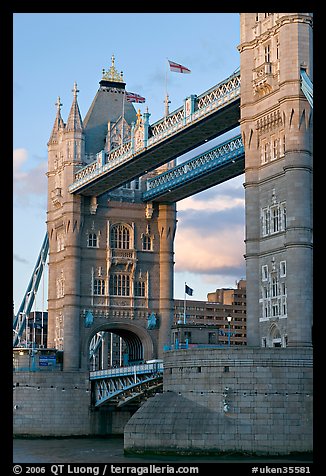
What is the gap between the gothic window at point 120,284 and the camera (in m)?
96.9

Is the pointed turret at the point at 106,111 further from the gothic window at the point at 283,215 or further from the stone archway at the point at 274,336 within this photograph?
the stone archway at the point at 274,336

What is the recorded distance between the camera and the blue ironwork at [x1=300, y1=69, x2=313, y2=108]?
57.0 metres

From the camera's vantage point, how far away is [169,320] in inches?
3844

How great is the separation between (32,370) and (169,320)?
14055mm

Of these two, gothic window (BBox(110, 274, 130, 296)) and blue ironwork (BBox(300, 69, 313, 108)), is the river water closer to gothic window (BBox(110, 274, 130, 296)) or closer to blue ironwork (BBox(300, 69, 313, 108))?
gothic window (BBox(110, 274, 130, 296))

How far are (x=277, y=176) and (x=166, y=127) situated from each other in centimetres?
1965

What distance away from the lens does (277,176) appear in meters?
60.7

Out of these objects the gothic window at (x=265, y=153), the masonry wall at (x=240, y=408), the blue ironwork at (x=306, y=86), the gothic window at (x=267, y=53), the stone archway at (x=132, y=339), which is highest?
the gothic window at (x=267, y=53)

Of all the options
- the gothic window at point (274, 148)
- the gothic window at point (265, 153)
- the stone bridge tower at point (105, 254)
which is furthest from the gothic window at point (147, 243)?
the gothic window at point (274, 148)

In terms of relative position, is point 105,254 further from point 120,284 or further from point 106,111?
point 106,111

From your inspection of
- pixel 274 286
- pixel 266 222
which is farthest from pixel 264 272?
pixel 266 222

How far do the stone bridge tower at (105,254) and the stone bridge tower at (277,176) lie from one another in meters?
33.8
